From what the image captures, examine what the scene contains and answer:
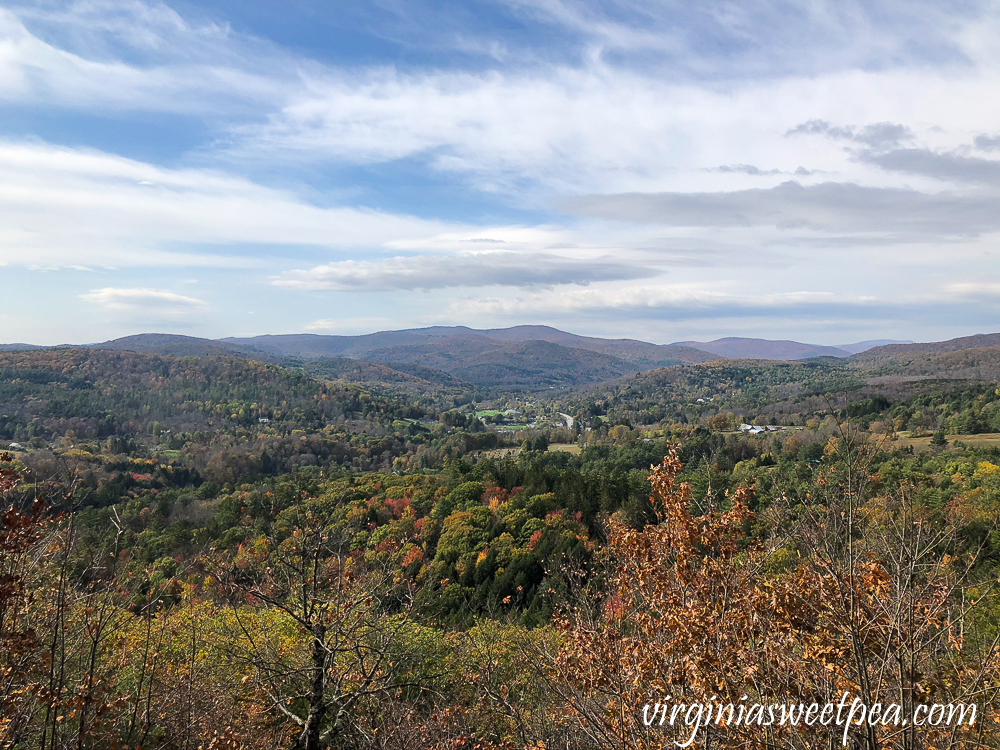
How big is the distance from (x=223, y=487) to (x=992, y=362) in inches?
7100

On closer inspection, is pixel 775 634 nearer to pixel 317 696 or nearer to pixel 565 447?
pixel 317 696

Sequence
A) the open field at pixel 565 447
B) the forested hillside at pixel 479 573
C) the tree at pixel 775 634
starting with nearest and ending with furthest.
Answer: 1. the tree at pixel 775 634
2. the forested hillside at pixel 479 573
3. the open field at pixel 565 447

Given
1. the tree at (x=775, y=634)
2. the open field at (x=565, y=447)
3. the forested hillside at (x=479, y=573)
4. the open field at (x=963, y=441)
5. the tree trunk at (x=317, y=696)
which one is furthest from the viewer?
the open field at (x=565, y=447)

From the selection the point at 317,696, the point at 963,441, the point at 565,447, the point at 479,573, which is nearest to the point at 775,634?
the point at 317,696

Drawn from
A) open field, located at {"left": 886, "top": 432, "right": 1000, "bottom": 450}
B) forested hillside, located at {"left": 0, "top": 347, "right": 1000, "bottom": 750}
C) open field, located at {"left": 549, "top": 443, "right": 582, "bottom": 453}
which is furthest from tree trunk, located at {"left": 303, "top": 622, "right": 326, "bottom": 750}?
open field, located at {"left": 549, "top": 443, "right": 582, "bottom": 453}

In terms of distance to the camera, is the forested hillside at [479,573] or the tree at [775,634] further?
the forested hillside at [479,573]

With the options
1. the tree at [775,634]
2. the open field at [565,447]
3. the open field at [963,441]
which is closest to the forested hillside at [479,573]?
the tree at [775,634]

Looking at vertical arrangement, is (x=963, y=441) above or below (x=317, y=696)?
below

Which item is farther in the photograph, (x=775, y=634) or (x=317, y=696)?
(x=317, y=696)

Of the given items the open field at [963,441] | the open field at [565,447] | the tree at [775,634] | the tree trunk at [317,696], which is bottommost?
the open field at [565,447]

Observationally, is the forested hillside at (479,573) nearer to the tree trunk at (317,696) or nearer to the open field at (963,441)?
the tree trunk at (317,696)

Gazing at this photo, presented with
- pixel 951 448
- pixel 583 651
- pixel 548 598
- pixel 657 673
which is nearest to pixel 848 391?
pixel 657 673

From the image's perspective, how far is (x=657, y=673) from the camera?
5309 mm

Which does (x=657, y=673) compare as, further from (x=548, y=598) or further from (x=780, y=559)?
(x=548, y=598)
